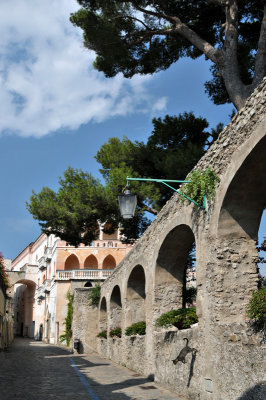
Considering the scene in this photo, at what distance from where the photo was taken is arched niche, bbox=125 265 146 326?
48.1 feet

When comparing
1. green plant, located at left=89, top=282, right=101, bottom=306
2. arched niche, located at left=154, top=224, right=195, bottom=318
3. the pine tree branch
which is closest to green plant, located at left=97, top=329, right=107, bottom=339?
green plant, located at left=89, top=282, right=101, bottom=306

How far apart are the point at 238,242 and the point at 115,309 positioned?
38.3ft

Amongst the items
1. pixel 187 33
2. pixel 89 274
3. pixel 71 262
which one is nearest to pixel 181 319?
pixel 187 33

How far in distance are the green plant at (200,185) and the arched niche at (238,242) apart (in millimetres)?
493

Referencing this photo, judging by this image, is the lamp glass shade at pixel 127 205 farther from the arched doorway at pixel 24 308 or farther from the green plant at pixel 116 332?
the arched doorway at pixel 24 308

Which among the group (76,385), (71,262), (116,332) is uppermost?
(71,262)

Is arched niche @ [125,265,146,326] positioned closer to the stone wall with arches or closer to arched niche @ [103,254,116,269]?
the stone wall with arches

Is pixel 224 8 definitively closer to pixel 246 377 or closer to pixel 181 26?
pixel 181 26

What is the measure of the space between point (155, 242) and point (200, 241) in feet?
10.9

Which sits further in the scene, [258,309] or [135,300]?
[135,300]

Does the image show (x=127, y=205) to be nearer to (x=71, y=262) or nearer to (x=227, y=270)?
(x=227, y=270)

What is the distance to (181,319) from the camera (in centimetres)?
933

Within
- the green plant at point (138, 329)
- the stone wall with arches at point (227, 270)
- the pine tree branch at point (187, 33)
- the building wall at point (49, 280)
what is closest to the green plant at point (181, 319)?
the stone wall with arches at point (227, 270)

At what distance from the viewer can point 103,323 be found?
2159 cm
